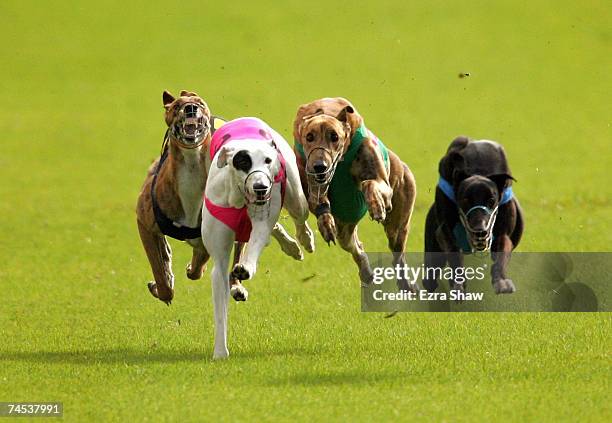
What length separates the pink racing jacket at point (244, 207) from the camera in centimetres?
1016

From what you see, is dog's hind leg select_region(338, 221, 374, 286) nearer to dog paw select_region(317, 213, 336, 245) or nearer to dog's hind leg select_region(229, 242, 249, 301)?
dog paw select_region(317, 213, 336, 245)

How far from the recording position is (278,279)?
15023mm

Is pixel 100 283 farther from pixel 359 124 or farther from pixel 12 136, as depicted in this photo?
pixel 12 136

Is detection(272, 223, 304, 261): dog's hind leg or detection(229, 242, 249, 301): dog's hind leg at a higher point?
detection(272, 223, 304, 261): dog's hind leg

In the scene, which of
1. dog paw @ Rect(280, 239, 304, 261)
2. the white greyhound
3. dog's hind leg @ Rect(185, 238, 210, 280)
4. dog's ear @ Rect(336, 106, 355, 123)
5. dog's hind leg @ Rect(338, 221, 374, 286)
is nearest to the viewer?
the white greyhound

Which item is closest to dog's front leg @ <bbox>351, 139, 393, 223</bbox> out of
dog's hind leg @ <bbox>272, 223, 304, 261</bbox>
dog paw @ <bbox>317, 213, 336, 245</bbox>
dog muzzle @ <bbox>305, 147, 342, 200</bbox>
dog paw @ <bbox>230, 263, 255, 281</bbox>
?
dog muzzle @ <bbox>305, 147, 342, 200</bbox>

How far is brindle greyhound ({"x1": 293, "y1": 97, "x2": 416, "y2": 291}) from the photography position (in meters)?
10.2

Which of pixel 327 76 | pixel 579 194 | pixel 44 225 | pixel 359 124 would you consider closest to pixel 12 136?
pixel 327 76

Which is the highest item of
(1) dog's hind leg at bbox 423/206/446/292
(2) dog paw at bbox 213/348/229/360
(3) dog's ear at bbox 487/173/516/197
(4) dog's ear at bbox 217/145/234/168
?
(4) dog's ear at bbox 217/145/234/168

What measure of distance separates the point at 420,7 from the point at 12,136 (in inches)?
630

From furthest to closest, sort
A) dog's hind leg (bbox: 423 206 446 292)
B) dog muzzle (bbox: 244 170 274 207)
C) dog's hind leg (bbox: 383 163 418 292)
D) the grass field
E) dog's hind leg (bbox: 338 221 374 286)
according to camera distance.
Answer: dog's hind leg (bbox: 383 163 418 292)
dog's hind leg (bbox: 423 206 446 292)
dog's hind leg (bbox: 338 221 374 286)
dog muzzle (bbox: 244 170 274 207)
the grass field

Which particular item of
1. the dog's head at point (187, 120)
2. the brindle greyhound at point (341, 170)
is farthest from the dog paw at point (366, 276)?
the dog's head at point (187, 120)

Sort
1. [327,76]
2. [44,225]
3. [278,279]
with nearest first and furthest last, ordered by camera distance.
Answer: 1. [278,279]
2. [44,225]
3. [327,76]

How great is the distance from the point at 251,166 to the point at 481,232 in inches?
66.2
